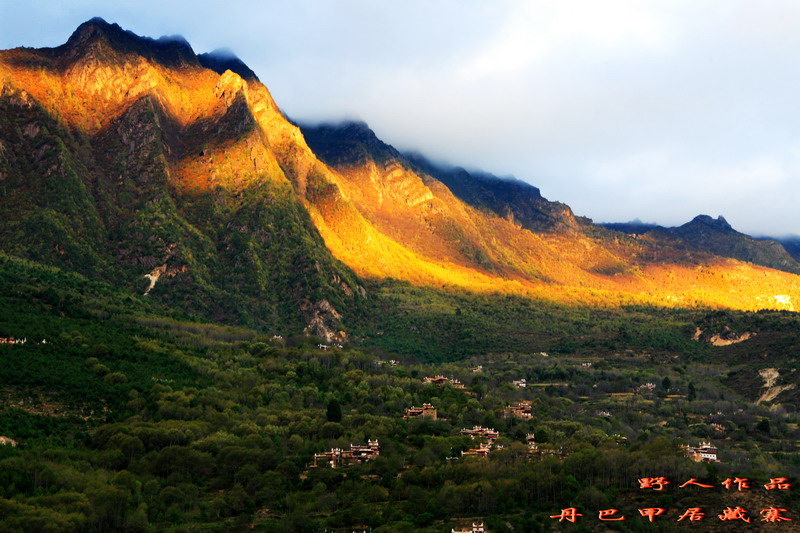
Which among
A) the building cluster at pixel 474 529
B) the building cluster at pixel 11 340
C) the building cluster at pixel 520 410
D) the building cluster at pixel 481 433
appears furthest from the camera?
the building cluster at pixel 520 410

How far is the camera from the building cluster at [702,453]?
353ft

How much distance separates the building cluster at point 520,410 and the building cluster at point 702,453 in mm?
28458

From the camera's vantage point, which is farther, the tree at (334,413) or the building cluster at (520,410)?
the building cluster at (520,410)

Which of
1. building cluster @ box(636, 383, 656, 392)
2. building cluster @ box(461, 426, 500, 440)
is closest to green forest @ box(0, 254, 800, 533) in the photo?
building cluster @ box(461, 426, 500, 440)

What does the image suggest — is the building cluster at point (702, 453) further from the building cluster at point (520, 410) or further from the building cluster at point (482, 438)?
the building cluster at point (520, 410)

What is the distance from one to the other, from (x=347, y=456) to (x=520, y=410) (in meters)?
47.4

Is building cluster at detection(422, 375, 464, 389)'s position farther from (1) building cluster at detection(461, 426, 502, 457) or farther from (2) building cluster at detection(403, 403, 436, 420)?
→ (1) building cluster at detection(461, 426, 502, 457)

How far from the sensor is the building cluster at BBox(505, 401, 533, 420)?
144 metres

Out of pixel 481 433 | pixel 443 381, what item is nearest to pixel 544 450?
pixel 481 433

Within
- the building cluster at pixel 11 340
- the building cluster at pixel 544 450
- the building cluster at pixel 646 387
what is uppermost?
the building cluster at pixel 11 340

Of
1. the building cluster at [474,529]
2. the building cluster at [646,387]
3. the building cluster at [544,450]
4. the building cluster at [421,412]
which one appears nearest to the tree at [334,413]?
the building cluster at [421,412]

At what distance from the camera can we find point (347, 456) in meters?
110

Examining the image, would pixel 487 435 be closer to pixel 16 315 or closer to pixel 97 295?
pixel 16 315

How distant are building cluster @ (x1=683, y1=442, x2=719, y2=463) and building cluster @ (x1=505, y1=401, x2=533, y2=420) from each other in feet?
93.4
